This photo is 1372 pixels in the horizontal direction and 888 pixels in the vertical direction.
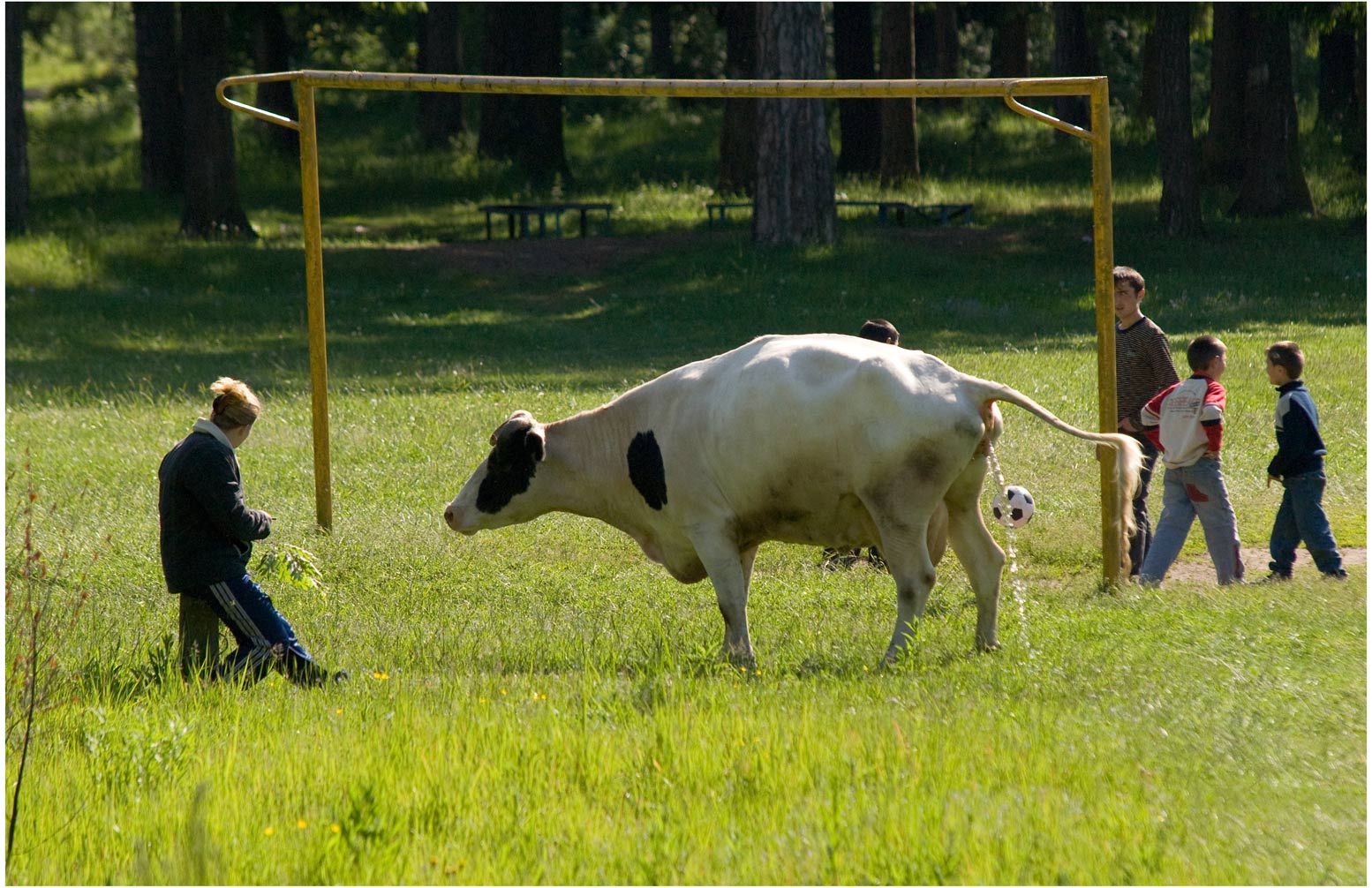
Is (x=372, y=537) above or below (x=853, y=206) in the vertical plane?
→ below

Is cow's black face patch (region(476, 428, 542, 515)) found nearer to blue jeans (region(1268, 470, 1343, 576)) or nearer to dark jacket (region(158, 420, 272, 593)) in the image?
dark jacket (region(158, 420, 272, 593))

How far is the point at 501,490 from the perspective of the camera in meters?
8.32

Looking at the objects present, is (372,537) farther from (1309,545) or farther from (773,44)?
(773,44)

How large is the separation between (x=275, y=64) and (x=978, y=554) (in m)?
34.5

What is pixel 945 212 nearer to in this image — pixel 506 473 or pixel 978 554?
pixel 506 473

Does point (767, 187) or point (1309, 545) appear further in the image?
point (767, 187)

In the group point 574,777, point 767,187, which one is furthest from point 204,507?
point 767,187

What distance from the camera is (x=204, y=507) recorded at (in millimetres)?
7078

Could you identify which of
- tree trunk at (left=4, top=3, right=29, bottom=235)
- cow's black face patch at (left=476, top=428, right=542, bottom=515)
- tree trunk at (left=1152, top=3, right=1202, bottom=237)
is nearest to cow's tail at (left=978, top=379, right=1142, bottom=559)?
cow's black face patch at (left=476, top=428, right=542, bottom=515)

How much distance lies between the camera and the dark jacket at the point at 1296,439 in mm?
8766

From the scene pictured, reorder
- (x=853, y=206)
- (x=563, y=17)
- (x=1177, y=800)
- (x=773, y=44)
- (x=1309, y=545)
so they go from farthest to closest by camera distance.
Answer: (x=563, y=17)
(x=853, y=206)
(x=773, y=44)
(x=1309, y=545)
(x=1177, y=800)

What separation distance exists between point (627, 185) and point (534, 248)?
22.3 feet

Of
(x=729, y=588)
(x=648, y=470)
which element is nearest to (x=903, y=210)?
(x=648, y=470)

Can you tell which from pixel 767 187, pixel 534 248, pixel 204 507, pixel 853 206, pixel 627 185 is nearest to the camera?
pixel 204 507
